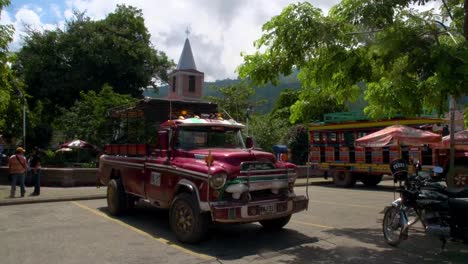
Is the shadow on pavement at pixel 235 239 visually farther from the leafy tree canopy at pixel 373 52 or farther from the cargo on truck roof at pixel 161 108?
the leafy tree canopy at pixel 373 52

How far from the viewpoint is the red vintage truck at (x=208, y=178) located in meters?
7.57

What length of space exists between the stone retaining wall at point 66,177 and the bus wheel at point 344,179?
10834mm

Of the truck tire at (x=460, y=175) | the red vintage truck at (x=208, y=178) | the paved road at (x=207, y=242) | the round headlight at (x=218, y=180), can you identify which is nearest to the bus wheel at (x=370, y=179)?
the truck tire at (x=460, y=175)

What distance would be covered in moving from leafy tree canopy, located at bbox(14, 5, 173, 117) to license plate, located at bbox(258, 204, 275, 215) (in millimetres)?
32313

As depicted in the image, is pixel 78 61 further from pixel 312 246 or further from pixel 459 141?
pixel 312 246

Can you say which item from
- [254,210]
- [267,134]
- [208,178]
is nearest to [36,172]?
[208,178]

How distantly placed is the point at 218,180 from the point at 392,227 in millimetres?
3148

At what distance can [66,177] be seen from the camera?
17.9m

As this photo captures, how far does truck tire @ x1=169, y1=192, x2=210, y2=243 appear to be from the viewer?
7.62 m

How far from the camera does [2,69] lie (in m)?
13.6

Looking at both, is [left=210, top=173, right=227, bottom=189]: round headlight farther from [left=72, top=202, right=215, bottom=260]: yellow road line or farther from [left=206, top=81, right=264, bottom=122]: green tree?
[left=206, top=81, right=264, bottom=122]: green tree

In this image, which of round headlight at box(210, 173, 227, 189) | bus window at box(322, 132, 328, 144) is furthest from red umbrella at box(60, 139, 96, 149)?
round headlight at box(210, 173, 227, 189)

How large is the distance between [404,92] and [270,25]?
2.72 m

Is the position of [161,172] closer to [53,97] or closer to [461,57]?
[461,57]
